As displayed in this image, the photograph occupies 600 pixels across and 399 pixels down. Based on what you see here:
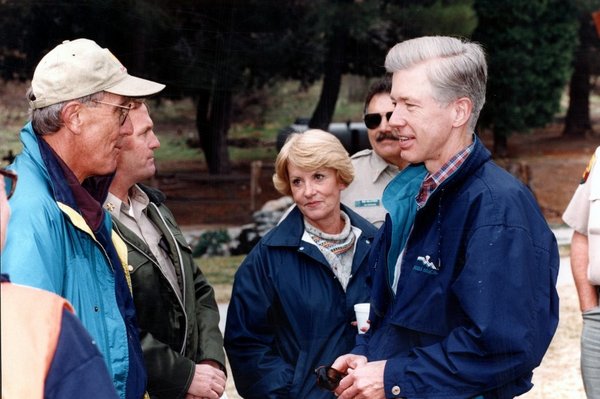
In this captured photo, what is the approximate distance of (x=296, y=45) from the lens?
8.94 metres

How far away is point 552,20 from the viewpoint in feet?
33.2

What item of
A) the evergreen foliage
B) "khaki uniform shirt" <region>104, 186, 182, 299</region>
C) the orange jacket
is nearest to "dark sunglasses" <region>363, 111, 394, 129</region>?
"khaki uniform shirt" <region>104, 186, 182, 299</region>

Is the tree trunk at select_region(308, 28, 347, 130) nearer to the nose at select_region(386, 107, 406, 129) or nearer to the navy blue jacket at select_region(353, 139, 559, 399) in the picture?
the nose at select_region(386, 107, 406, 129)

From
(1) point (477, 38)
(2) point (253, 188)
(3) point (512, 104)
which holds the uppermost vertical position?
(1) point (477, 38)

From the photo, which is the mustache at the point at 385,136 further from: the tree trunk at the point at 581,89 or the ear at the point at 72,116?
the tree trunk at the point at 581,89

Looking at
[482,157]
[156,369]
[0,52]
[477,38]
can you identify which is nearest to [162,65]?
[0,52]

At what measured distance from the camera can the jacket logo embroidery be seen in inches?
100

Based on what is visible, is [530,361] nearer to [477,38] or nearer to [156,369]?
[156,369]

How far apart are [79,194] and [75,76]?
343 millimetres

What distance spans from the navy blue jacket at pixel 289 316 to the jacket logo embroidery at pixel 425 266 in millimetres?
968

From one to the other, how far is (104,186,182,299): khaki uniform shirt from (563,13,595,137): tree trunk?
7614 millimetres

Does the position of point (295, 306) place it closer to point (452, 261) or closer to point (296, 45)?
point (452, 261)

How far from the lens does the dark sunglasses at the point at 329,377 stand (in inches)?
114

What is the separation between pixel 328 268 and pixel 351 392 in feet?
3.01
